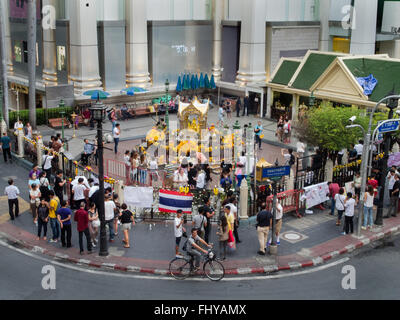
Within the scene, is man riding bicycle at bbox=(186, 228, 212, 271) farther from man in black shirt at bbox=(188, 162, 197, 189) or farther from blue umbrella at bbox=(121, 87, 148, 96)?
blue umbrella at bbox=(121, 87, 148, 96)

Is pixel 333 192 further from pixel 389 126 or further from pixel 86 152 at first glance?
pixel 86 152

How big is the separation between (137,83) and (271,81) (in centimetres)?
981

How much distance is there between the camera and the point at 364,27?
143 ft

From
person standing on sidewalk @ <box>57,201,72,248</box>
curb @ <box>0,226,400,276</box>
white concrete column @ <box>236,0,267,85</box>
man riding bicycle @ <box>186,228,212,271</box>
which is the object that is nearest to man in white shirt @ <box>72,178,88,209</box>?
person standing on sidewalk @ <box>57,201,72,248</box>

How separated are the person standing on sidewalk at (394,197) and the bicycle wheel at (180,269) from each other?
9013 mm

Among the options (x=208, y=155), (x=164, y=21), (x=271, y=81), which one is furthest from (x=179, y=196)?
(x=164, y=21)

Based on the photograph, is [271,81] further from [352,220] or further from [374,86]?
[352,220]

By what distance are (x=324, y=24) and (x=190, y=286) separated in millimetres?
35129

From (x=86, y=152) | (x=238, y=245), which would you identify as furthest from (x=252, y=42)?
(x=238, y=245)

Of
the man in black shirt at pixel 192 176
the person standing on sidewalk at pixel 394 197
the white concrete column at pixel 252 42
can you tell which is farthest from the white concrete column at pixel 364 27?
the man in black shirt at pixel 192 176

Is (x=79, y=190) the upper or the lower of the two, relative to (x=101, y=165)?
lower

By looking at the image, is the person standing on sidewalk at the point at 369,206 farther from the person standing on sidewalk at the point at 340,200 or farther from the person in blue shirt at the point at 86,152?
the person in blue shirt at the point at 86,152

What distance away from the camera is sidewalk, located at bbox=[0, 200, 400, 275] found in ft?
54.1

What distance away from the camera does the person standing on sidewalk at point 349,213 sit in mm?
18578
